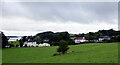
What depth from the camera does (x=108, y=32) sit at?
4877 inches

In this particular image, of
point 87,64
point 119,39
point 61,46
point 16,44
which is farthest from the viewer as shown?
point 16,44

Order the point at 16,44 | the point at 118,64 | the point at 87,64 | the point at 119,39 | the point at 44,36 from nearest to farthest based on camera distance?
the point at 118,64 → the point at 87,64 → the point at 119,39 → the point at 16,44 → the point at 44,36

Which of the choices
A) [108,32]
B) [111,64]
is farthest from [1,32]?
[108,32]

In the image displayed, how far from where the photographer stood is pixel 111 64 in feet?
60.1

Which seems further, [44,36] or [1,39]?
[44,36]

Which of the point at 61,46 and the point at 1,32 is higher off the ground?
the point at 1,32

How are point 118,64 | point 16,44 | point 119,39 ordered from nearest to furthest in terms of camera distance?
point 118,64 → point 119,39 → point 16,44

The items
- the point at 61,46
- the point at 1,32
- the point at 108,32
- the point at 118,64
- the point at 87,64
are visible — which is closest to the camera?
the point at 118,64

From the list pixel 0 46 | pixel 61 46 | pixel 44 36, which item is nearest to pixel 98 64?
pixel 61 46

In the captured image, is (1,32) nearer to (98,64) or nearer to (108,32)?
(98,64)

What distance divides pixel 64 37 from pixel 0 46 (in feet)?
146

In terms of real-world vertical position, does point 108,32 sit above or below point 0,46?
above

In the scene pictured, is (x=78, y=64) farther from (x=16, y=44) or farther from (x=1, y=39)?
(x=16, y=44)

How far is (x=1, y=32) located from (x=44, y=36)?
62991 mm
